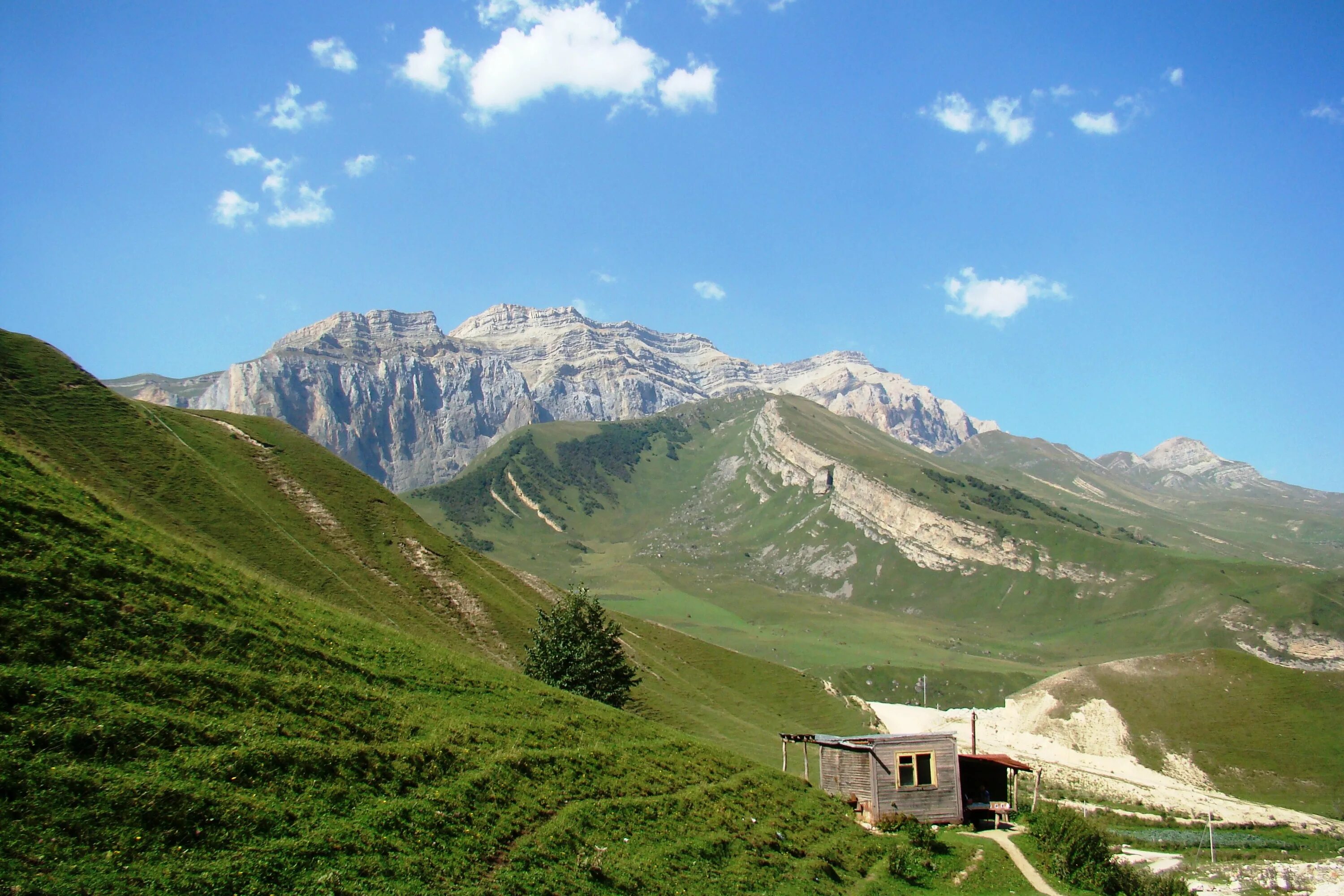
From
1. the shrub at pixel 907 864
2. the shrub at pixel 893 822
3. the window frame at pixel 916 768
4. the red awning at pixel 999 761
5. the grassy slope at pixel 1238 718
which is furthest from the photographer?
the grassy slope at pixel 1238 718

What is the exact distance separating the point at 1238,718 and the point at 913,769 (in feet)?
218

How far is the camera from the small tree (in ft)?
189

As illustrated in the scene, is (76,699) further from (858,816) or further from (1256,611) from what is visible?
(1256,611)

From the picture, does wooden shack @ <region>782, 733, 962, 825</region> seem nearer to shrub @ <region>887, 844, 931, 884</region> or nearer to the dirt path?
the dirt path

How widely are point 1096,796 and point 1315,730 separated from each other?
3070 centimetres

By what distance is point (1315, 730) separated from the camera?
262 ft

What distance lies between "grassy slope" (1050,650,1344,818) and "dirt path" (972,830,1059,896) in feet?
175

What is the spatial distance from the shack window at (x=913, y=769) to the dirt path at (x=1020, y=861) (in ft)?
10.8

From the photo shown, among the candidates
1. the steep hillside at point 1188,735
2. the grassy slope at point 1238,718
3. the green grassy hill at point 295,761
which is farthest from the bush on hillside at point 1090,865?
the grassy slope at point 1238,718

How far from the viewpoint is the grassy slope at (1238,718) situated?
246 feet

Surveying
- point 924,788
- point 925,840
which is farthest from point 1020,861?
point 924,788

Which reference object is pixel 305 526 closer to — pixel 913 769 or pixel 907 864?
pixel 913 769

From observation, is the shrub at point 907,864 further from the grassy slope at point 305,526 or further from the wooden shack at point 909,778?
the grassy slope at point 305,526

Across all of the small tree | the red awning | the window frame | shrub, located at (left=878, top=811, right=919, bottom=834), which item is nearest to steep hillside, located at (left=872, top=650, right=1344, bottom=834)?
the red awning
